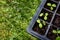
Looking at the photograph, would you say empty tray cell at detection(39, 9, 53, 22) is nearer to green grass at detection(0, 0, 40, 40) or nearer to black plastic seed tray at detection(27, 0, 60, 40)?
black plastic seed tray at detection(27, 0, 60, 40)

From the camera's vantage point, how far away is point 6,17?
283cm

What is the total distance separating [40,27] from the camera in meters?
2.60

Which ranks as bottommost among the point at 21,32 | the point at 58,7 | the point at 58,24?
the point at 21,32

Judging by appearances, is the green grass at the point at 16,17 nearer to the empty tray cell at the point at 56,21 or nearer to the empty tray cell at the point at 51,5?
the empty tray cell at the point at 51,5

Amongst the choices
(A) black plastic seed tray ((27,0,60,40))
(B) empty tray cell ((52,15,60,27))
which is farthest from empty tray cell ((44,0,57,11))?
(B) empty tray cell ((52,15,60,27))

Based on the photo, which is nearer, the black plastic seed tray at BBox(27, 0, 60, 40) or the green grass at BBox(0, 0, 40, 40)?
the black plastic seed tray at BBox(27, 0, 60, 40)

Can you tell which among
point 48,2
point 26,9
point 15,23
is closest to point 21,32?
point 15,23

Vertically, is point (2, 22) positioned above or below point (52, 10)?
below

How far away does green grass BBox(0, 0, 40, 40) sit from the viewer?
2705 millimetres

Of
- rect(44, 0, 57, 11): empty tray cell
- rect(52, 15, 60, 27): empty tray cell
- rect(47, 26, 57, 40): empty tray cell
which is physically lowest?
rect(47, 26, 57, 40): empty tray cell

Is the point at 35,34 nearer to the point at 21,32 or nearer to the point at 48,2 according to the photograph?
the point at 21,32

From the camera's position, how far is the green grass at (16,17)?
2705 mm

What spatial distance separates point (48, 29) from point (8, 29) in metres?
0.56

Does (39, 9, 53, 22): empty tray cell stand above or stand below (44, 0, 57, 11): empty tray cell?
below
